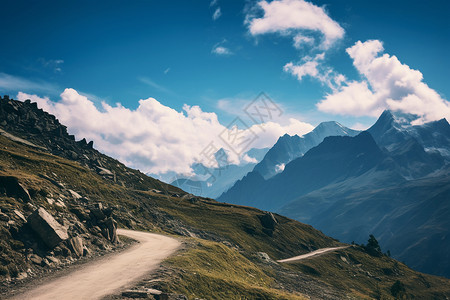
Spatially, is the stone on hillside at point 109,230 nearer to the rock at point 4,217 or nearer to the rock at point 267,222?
the rock at point 4,217

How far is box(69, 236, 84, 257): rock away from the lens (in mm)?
37844

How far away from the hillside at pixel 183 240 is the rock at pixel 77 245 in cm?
15

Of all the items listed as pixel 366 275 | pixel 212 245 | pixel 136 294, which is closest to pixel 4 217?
pixel 136 294

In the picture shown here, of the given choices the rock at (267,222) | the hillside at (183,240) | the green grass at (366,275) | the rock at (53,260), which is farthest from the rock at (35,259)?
the rock at (267,222)

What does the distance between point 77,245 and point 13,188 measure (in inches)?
524

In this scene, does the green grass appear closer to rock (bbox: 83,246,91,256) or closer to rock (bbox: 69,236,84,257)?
rock (bbox: 83,246,91,256)

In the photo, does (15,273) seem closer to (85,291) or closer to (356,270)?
(85,291)

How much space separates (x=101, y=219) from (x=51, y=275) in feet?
62.5

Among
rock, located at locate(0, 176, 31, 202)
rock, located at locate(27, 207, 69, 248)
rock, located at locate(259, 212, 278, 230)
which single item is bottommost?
rock, located at locate(27, 207, 69, 248)

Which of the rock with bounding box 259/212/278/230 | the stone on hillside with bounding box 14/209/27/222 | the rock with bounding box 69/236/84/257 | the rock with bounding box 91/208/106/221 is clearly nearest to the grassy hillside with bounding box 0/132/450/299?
the rock with bounding box 259/212/278/230

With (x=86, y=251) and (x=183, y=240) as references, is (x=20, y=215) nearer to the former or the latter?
(x=86, y=251)

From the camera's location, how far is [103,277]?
105 ft

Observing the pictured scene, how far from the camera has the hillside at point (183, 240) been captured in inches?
1332

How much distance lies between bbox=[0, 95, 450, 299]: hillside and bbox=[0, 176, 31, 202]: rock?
121 millimetres
